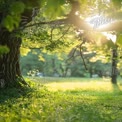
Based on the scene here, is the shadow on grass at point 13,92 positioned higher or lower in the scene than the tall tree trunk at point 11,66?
lower

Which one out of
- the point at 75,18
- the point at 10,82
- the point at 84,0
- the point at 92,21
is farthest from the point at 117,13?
the point at 10,82

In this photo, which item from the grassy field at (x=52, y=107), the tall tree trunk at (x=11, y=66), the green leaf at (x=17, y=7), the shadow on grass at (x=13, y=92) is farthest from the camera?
the tall tree trunk at (x=11, y=66)

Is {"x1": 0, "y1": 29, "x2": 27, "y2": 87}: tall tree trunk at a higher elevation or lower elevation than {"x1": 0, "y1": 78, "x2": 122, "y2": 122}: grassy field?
higher

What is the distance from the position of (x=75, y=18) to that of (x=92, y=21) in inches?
28.5

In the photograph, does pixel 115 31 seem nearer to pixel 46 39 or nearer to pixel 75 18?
pixel 75 18

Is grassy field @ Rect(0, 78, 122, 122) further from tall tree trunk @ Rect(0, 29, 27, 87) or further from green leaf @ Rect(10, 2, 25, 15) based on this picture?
green leaf @ Rect(10, 2, 25, 15)

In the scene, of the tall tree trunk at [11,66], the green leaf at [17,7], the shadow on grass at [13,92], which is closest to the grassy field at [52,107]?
the shadow on grass at [13,92]

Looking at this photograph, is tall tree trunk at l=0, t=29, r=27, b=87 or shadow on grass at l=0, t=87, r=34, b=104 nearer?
shadow on grass at l=0, t=87, r=34, b=104

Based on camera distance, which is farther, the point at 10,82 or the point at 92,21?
the point at 10,82

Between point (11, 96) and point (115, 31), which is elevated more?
point (115, 31)

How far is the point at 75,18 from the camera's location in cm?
380

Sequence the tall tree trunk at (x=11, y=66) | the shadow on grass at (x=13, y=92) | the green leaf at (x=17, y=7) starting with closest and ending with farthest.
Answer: the green leaf at (x=17, y=7) → the shadow on grass at (x=13, y=92) → the tall tree trunk at (x=11, y=66)

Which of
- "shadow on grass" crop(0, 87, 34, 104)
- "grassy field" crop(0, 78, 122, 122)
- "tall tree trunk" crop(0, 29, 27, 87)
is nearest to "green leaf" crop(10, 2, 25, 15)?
"grassy field" crop(0, 78, 122, 122)

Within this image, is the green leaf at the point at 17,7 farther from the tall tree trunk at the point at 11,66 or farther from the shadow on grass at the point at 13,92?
the tall tree trunk at the point at 11,66
